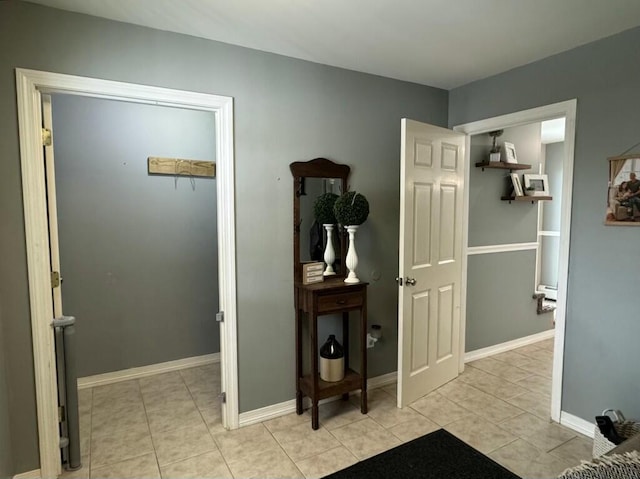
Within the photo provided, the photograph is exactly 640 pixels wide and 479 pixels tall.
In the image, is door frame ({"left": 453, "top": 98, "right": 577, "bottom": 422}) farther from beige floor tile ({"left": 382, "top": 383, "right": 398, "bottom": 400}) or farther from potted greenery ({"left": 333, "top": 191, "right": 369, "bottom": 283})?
potted greenery ({"left": 333, "top": 191, "right": 369, "bottom": 283})

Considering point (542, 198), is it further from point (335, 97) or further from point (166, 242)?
point (166, 242)

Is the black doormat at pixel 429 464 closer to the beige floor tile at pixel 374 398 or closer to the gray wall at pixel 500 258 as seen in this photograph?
the beige floor tile at pixel 374 398

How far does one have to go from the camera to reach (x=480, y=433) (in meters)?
2.47

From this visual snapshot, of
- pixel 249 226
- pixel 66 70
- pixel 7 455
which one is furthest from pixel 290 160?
pixel 7 455

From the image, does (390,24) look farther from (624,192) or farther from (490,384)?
(490,384)

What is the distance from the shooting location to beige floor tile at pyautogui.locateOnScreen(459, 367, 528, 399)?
9.93ft

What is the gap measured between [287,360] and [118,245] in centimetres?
174

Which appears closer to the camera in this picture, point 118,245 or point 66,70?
point 66,70

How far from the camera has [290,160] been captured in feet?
8.57


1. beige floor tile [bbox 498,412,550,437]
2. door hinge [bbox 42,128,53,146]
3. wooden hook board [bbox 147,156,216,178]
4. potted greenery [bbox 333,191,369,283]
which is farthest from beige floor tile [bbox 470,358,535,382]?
door hinge [bbox 42,128,53,146]

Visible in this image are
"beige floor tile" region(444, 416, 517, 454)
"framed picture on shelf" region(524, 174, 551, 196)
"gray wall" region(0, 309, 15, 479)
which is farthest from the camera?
"framed picture on shelf" region(524, 174, 551, 196)

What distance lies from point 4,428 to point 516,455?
277 cm

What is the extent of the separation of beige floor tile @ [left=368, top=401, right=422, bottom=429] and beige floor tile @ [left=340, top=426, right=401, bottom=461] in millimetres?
120

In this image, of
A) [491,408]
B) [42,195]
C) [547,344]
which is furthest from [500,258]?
[42,195]
